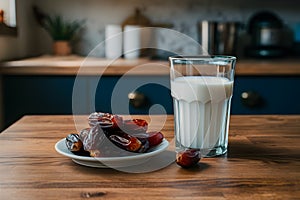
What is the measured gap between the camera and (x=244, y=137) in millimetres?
1017

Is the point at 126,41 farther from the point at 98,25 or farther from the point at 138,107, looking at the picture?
the point at 138,107

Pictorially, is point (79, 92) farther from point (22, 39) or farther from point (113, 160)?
point (113, 160)

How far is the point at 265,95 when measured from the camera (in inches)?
79.4

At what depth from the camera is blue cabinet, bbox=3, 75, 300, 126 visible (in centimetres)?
199

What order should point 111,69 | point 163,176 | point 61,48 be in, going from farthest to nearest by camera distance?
point 61,48 → point 111,69 → point 163,176

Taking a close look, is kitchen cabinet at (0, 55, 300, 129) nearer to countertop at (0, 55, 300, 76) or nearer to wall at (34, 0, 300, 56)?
countertop at (0, 55, 300, 76)

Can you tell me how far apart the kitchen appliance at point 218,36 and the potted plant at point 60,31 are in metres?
0.79

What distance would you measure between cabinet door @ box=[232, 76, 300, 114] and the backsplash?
69 centimetres

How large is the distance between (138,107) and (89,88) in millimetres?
251

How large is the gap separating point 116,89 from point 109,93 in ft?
0.14

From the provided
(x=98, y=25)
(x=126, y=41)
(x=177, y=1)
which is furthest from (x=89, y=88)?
(x=177, y=1)

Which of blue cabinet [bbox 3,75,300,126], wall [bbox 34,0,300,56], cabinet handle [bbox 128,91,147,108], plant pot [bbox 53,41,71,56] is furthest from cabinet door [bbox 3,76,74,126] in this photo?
wall [bbox 34,0,300,56]

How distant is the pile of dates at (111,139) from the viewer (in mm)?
754

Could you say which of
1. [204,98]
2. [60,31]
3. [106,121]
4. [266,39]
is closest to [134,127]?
[106,121]
